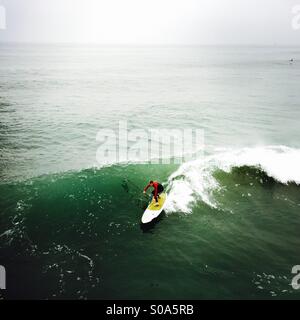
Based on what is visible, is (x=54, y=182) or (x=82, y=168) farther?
(x=82, y=168)

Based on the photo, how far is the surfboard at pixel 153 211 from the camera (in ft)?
51.0

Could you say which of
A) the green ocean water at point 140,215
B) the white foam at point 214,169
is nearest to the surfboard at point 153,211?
the green ocean water at point 140,215

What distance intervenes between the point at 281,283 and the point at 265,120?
93.2ft

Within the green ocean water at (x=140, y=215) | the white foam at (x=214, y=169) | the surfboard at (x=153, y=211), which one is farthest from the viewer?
the white foam at (x=214, y=169)

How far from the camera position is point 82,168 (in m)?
22.8

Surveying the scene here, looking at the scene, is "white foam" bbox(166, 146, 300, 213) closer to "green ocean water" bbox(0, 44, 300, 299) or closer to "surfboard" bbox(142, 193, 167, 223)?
"green ocean water" bbox(0, 44, 300, 299)

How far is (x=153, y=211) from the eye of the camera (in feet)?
52.5

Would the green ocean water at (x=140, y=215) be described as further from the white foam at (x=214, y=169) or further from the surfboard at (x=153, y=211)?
the surfboard at (x=153, y=211)

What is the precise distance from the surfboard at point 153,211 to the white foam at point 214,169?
0.60 metres

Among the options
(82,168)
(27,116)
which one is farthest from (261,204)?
(27,116)

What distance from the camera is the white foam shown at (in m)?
18.1

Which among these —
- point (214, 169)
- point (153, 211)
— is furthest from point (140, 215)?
point (214, 169)
